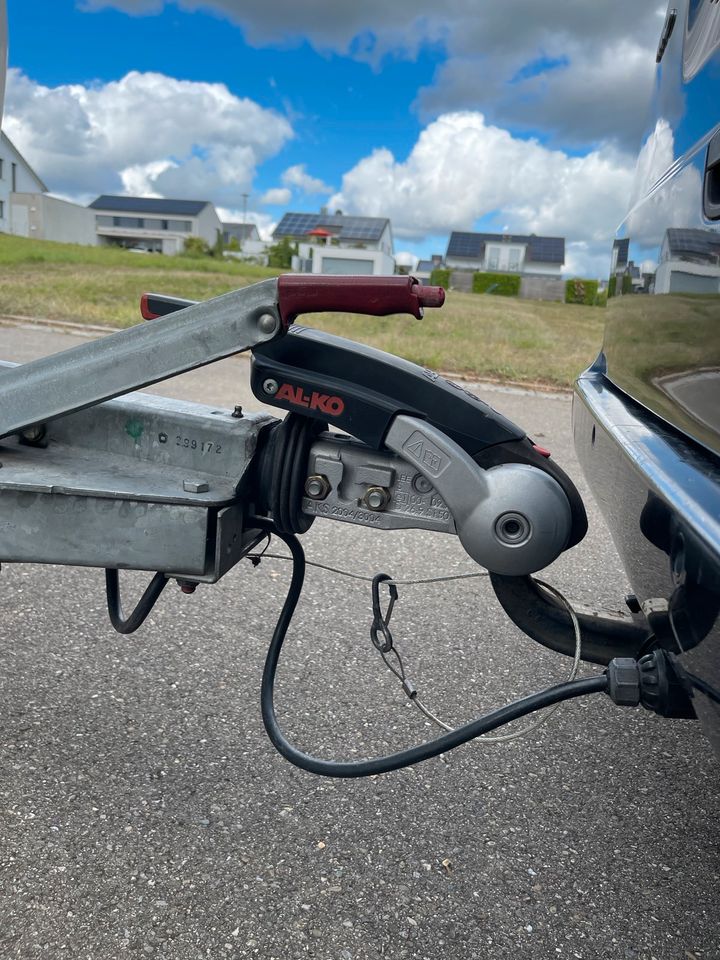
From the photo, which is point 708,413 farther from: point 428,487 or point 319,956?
point 319,956

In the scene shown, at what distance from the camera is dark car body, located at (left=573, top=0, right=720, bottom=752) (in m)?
1.13

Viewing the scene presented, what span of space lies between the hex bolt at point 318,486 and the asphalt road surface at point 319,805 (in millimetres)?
761

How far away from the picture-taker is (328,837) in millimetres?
1752

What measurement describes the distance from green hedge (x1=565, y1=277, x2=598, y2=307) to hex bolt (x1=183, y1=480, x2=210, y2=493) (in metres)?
49.5

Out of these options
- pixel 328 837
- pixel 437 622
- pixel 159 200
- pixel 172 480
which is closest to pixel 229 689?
pixel 328 837

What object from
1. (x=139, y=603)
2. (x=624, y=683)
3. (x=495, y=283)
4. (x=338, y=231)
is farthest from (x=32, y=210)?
(x=624, y=683)

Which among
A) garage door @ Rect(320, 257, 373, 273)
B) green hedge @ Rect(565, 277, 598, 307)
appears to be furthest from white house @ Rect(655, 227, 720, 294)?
green hedge @ Rect(565, 277, 598, 307)

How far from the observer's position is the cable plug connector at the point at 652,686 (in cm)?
131

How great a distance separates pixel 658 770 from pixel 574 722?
257 mm

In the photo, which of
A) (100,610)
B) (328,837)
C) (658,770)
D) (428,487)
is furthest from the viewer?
(100,610)

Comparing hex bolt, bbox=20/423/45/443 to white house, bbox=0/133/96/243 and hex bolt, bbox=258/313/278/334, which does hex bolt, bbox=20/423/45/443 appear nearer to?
hex bolt, bbox=258/313/278/334

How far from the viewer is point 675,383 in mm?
1459

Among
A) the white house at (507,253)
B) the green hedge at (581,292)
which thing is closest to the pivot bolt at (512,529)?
the green hedge at (581,292)

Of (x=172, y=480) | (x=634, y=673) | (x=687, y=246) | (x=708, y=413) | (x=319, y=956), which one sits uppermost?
(x=687, y=246)
